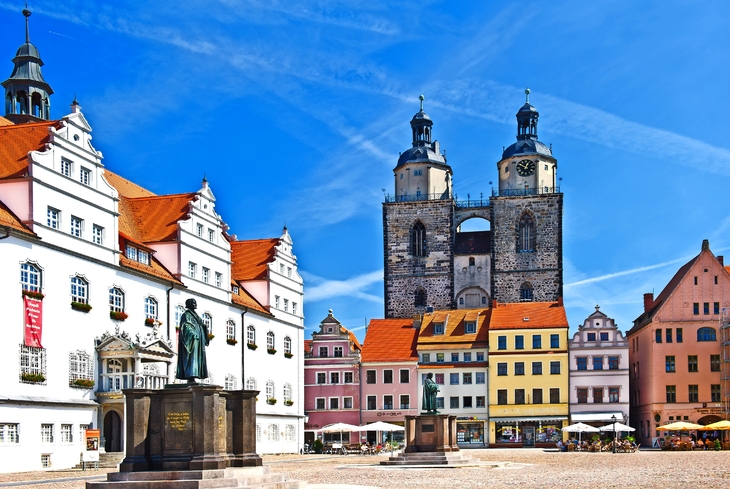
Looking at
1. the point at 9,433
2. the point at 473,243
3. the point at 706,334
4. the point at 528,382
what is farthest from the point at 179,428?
the point at 473,243

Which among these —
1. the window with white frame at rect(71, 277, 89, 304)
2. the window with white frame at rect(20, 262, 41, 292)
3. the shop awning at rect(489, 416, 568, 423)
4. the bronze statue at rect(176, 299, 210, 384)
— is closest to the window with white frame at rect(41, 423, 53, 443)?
the window with white frame at rect(20, 262, 41, 292)

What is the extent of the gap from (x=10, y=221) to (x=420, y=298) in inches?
2544

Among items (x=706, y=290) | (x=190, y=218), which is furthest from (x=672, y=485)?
(x=706, y=290)

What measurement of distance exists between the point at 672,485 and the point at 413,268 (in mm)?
76883

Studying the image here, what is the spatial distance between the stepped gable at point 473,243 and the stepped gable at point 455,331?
65.2 ft

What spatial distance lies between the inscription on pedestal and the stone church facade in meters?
77.5

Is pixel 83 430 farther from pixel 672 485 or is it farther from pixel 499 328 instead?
pixel 499 328

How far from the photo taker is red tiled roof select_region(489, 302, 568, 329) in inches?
3073

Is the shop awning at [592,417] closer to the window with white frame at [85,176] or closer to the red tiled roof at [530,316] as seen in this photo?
the red tiled roof at [530,316]

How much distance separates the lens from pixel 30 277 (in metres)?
41.4

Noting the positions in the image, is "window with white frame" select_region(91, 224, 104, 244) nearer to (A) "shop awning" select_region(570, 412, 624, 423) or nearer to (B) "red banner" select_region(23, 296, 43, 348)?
(B) "red banner" select_region(23, 296, 43, 348)

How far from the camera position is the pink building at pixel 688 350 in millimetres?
75250

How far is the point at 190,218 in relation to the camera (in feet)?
184

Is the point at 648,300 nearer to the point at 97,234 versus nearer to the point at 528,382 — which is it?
the point at 528,382
